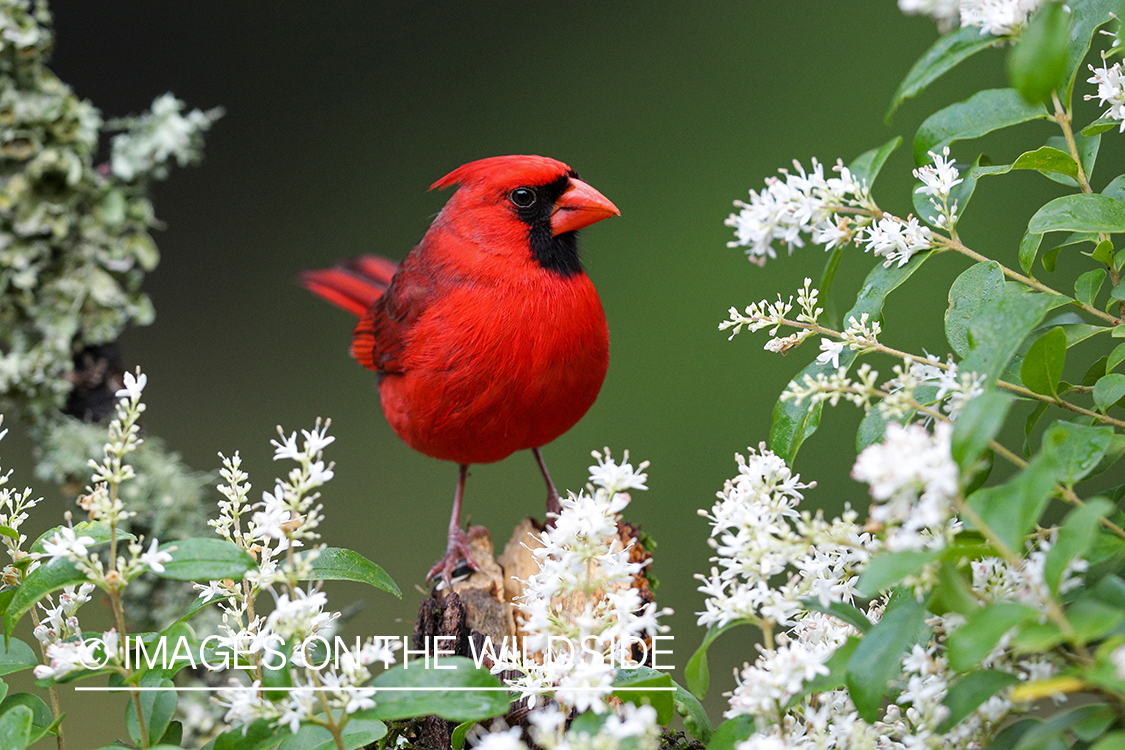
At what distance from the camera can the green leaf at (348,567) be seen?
2.69ft

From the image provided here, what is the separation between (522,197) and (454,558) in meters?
0.67

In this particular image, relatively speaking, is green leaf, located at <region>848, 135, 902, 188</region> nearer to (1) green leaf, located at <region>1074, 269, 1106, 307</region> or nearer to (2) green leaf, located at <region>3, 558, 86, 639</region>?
(1) green leaf, located at <region>1074, 269, 1106, 307</region>

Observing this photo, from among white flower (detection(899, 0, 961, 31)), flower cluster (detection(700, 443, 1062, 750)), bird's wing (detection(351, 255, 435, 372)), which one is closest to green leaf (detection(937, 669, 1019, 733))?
flower cluster (detection(700, 443, 1062, 750))

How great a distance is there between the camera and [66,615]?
0.86 m

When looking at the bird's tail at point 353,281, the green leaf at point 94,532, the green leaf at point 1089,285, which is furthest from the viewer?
the bird's tail at point 353,281

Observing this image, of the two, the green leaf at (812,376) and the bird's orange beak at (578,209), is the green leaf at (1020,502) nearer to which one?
the green leaf at (812,376)

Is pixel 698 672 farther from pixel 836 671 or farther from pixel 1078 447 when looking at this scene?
pixel 1078 447

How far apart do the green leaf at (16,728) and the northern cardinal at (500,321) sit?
2.92 feet

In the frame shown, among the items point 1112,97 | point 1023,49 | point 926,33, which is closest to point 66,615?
point 1023,49

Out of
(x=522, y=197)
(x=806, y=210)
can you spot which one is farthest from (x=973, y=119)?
(x=522, y=197)

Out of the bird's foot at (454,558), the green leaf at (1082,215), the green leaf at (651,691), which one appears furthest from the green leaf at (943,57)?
the bird's foot at (454,558)

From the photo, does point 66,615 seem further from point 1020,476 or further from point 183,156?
point 183,156

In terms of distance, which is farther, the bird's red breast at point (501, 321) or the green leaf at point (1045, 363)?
the bird's red breast at point (501, 321)

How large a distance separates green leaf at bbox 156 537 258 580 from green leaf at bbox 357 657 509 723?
124 millimetres
